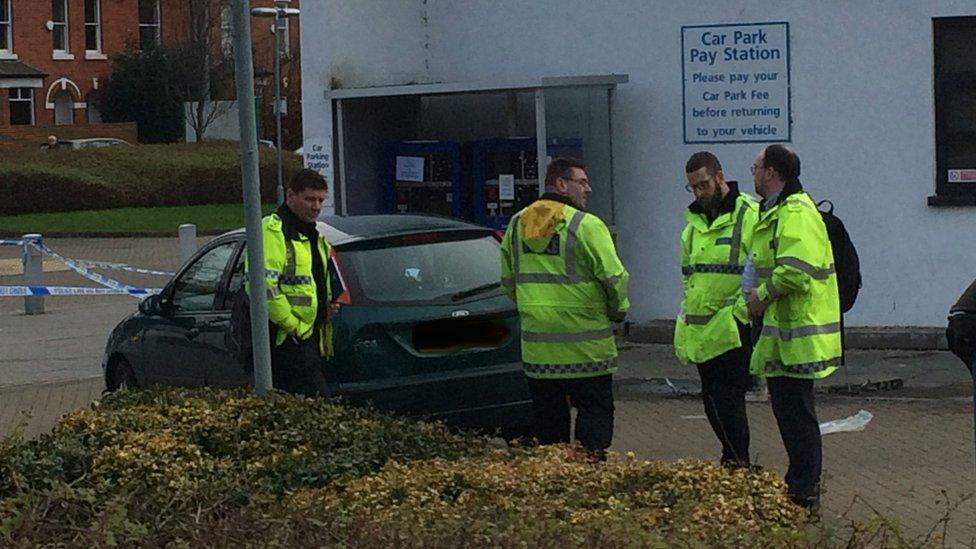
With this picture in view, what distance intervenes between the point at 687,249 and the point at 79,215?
34.8 m

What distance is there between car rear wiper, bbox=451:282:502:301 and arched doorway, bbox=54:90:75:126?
186 feet

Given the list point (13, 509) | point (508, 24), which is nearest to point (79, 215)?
point (508, 24)

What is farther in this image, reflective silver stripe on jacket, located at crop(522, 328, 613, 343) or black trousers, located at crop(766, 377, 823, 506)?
Answer: reflective silver stripe on jacket, located at crop(522, 328, 613, 343)

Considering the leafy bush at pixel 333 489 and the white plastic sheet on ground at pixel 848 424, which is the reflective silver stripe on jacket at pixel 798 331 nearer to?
the leafy bush at pixel 333 489

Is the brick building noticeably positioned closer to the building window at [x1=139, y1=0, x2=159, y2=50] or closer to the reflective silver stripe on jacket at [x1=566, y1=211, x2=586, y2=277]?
the building window at [x1=139, y1=0, x2=159, y2=50]

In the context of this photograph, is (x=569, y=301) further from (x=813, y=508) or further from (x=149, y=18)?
(x=149, y=18)

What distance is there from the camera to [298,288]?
855 centimetres

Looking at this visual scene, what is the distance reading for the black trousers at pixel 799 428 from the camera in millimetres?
7859

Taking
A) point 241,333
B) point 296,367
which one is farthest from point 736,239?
point 241,333

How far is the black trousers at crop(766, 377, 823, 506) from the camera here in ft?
25.8

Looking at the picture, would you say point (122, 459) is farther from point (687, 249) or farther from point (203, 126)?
point (203, 126)

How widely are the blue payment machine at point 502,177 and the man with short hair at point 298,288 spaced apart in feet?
24.1

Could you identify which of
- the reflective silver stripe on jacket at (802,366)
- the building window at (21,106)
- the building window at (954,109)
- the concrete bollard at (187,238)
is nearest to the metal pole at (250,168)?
the reflective silver stripe on jacket at (802,366)

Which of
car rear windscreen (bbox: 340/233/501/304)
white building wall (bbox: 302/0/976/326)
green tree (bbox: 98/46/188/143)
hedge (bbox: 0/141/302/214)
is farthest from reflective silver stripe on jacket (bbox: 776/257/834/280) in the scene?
green tree (bbox: 98/46/188/143)
